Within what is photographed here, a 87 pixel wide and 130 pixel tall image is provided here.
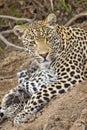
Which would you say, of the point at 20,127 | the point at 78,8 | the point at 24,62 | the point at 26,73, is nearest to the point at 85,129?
the point at 20,127

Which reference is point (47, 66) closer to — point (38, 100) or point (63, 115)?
point (38, 100)

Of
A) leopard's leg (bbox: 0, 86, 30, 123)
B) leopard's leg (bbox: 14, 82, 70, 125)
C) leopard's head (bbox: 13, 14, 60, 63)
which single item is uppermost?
leopard's head (bbox: 13, 14, 60, 63)

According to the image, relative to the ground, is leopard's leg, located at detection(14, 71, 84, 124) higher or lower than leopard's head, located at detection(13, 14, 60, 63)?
lower

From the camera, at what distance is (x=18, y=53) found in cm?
1266

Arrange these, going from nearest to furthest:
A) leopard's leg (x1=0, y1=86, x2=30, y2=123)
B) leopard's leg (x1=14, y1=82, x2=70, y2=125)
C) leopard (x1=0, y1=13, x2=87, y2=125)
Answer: leopard's leg (x1=14, y1=82, x2=70, y2=125) < leopard (x1=0, y1=13, x2=87, y2=125) < leopard's leg (x1=0, y1=86, x2=30, y2=123)

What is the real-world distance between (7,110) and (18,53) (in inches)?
122

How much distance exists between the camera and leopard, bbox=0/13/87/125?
9.17 meters

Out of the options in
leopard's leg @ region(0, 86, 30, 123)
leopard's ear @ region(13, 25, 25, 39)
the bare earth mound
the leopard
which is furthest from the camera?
leopard's ear @ region(13, 25, 25, 39)

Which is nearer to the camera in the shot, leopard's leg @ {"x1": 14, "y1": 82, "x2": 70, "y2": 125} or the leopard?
leopard's leg @ {"x1": 14, "y1": 82, "x2": 70, "y2": 125}

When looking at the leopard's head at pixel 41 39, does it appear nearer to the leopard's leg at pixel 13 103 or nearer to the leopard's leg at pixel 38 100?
the leopard's leg at pixel 38 100

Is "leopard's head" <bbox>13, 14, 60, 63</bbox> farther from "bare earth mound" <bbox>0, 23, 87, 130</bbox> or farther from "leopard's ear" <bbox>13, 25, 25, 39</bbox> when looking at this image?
"bare earth mound" <bbox>0, 23, 87, 130</bbox>

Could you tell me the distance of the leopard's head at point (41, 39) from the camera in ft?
30.7

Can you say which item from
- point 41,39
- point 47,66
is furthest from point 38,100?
point 41,39

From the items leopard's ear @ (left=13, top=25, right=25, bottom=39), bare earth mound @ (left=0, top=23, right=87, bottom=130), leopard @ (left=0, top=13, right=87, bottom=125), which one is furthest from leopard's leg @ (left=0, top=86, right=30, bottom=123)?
leopard's ear @ (left=13, top=25, right=25, bottom=39)
